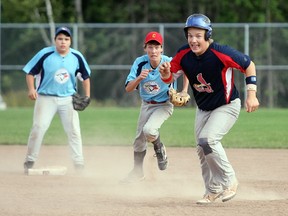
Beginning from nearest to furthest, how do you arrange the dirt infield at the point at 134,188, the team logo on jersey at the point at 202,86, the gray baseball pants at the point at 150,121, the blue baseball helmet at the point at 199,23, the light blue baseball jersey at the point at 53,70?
1. the dirt infield at the point at 134,188
2. the blue baseball helmet at the point at 199,23
3. the team logo on jersey at the point at 202,86
4. the gray baseball pants at the point at 150,121
5. the light blue baseball jersey at the point at 53,70

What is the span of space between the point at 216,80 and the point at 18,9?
2533cm

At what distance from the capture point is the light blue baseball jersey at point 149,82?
10742mm

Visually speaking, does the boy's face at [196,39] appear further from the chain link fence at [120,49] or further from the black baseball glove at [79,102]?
the chain link fence at [120,49]

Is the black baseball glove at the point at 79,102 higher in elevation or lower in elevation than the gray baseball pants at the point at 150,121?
higher

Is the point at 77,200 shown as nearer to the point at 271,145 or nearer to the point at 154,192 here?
the point at 154,192

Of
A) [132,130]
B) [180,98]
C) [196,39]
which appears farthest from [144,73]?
[132,130]

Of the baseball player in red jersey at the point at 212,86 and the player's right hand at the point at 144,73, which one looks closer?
the baseball player in red jersey at the point at 212,86

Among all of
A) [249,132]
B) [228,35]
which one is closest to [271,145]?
[249,132]

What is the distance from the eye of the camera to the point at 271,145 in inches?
632

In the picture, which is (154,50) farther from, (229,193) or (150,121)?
(229,193)

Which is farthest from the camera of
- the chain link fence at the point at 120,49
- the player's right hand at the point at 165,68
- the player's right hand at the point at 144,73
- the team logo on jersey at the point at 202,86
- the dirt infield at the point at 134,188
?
the chain link fence at the point at 120,49

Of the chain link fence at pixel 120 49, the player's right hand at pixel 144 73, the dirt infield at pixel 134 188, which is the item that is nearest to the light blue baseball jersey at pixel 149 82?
the player's right hand at pixel 144 73

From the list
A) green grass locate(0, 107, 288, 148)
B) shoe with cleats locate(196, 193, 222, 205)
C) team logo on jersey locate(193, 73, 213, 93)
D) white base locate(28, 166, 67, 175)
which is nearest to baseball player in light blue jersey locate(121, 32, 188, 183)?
white base locate(28, 166, 67, 175)

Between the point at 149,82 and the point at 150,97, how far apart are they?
234 millimetres
